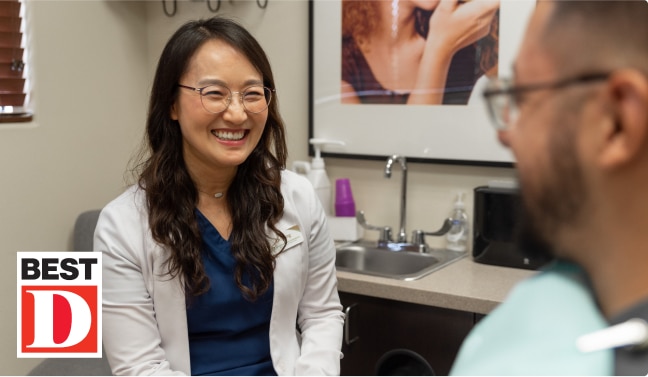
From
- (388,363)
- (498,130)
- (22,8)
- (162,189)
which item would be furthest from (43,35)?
(498,130)

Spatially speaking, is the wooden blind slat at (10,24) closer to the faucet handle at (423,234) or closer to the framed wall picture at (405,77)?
the framed wall picture at (405,77)

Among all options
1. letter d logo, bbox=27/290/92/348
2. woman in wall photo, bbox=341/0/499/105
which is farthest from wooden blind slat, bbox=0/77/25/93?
woman in wall photo, bbox=341/0/499/105

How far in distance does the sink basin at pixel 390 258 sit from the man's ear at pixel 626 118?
1832 millimetres

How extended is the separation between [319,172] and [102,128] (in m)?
0.83

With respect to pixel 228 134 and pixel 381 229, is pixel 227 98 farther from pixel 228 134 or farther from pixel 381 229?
pixel 381 229

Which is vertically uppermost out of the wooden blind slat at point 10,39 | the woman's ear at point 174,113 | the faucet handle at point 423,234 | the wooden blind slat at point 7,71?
the wooden blind slat at point 10,39

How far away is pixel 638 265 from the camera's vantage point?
49cm

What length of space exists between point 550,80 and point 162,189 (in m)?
1.22

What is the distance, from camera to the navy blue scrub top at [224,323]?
1568mm

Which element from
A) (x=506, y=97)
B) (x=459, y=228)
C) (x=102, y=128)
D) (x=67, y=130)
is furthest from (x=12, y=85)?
(x=506, y=97)

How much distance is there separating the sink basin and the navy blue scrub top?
0.76 metres

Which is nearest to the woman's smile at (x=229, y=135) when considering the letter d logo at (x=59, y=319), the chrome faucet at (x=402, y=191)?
the letter d logo at (x=59, y=319)

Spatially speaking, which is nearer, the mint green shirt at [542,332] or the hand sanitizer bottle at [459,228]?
the mint green shirt at [542,332]

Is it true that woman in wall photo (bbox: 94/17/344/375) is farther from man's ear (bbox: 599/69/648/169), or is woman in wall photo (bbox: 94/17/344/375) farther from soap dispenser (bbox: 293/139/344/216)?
man's ear (bbox: 599/69/648/169)
